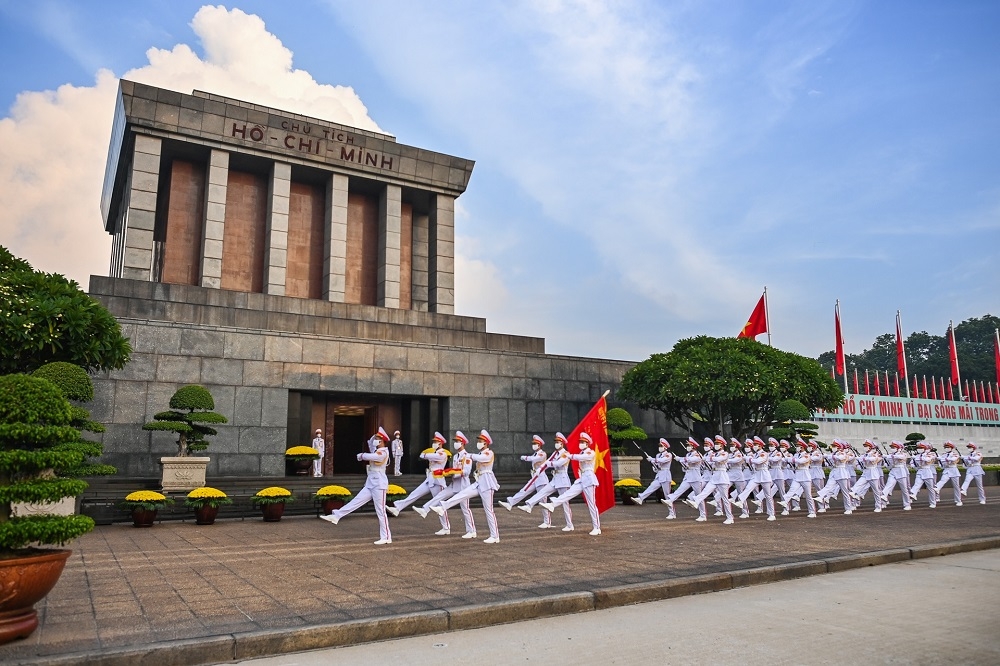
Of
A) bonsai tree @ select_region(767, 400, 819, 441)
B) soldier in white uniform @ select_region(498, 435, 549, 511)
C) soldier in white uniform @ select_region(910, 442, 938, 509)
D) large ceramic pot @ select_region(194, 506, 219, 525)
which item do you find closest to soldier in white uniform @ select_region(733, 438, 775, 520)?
soldier in white uniform @ select_region(498, 435, 549, 511)

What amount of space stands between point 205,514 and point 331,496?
2.87 metres

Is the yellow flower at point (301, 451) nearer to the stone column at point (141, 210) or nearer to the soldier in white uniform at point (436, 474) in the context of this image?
the soldier in white uniform at point (436, 474)

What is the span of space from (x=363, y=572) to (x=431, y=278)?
80.6ft

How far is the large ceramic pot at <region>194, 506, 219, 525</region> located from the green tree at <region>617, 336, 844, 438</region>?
15.6m

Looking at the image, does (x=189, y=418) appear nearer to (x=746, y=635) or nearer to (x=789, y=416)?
(x=746, y=635)

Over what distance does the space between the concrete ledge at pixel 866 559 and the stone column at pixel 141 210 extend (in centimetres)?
2406

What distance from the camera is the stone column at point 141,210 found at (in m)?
25.5

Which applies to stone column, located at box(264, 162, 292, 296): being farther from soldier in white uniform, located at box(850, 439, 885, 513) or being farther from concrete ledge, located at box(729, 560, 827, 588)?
concrete ledge, located at box(729, 560, 827, 588)

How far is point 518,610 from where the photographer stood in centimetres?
667

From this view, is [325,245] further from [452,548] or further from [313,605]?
[313,605]

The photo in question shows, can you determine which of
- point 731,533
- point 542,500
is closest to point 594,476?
point 542,500

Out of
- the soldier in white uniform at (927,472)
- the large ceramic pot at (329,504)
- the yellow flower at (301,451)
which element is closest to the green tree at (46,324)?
the large ceramic pot at (329,504)

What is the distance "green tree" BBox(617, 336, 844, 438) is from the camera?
24688 millimetres

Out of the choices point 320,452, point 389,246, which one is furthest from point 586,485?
point 389,246
